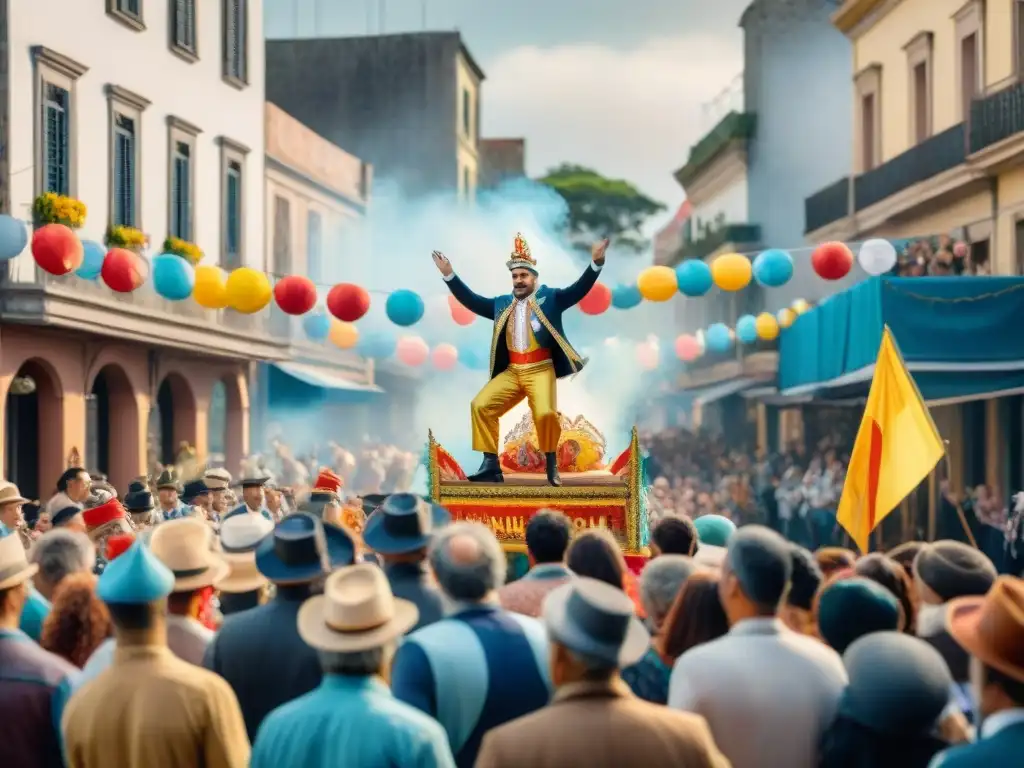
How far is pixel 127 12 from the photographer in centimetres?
2502

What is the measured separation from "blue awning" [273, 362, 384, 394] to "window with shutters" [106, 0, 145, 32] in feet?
31.4

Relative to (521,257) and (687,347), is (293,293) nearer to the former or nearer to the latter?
(521,257)

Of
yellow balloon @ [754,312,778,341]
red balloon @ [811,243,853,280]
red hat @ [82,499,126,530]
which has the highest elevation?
red balloon @ [811,243,853,280]

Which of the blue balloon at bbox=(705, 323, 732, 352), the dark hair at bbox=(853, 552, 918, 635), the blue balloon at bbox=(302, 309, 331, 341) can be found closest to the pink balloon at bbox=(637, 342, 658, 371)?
the blue balloon at bbox=(705, 323, 732, 352)

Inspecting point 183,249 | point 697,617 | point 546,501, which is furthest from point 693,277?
point 697,617

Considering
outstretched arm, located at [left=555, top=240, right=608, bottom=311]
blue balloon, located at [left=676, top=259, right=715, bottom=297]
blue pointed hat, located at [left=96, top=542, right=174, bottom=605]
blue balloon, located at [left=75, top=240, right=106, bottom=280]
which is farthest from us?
blue balloon, located at [left=676, top=259, right=715, bottom=297]

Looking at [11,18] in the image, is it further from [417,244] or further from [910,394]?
[417,244]

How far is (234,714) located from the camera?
16.2ft

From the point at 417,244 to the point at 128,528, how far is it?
3236 centimetres

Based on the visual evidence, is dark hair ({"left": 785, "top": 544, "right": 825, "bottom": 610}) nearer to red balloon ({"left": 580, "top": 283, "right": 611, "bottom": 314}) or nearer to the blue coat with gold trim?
the blue coat with gold trim

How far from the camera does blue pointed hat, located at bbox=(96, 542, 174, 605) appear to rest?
4.96 m

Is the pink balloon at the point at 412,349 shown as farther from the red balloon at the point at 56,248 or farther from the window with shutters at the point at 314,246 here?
the window with shutters at the point at 314,246

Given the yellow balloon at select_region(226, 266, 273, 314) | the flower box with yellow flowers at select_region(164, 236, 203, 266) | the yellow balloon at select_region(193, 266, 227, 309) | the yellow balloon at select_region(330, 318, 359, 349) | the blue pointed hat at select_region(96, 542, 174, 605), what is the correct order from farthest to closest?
the flower box with yellow flowers at select_region(164, 236, 203, 266) → the yellow balloon at select_region(330, 318, 359, 349) → the yellow balloon at select_region(193, 266, 227, 309) → the yellow balloon at select_region(226, 266, 273, 314) → the blue pointed hat at select_region(96, 542, 174, 605)

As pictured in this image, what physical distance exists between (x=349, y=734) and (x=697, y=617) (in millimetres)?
1654
